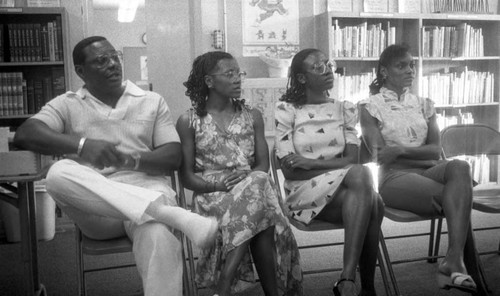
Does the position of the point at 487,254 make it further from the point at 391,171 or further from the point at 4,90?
the point at 4,90

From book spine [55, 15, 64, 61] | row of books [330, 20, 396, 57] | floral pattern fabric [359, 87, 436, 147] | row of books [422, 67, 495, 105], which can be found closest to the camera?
floral pattern fabric [359, 87, 436, 147]

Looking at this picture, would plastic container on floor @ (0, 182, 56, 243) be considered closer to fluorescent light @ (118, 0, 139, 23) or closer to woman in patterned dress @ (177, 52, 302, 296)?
woman in patterned dress @ (177, 52, 302, 296)

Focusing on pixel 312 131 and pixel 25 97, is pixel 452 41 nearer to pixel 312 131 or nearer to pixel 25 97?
pixel 312 131

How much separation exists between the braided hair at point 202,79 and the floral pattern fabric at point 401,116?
0.72 metres

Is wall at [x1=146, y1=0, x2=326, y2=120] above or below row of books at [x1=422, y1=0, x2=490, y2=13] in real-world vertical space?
below

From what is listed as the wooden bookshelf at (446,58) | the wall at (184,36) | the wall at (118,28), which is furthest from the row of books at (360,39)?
the wall at (118,28)

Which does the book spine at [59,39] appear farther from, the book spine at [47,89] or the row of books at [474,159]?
the row of books at [474,159]

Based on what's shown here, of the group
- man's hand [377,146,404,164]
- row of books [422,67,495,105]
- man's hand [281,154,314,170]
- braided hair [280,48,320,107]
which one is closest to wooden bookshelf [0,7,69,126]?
braided hair [280,48,320,107]

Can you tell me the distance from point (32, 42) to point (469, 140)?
332 cm

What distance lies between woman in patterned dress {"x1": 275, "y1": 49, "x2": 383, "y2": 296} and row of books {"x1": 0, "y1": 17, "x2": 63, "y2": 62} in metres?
2.46

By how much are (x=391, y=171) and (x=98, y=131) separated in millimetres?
1350

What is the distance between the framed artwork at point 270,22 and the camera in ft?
16.6

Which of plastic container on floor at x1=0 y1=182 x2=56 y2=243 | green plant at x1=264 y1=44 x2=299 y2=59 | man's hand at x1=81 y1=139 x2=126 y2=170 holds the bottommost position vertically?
plastic container on floor at x1=0 y1=182 x2=56 y2=243

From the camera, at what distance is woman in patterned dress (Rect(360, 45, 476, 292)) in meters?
2.14
